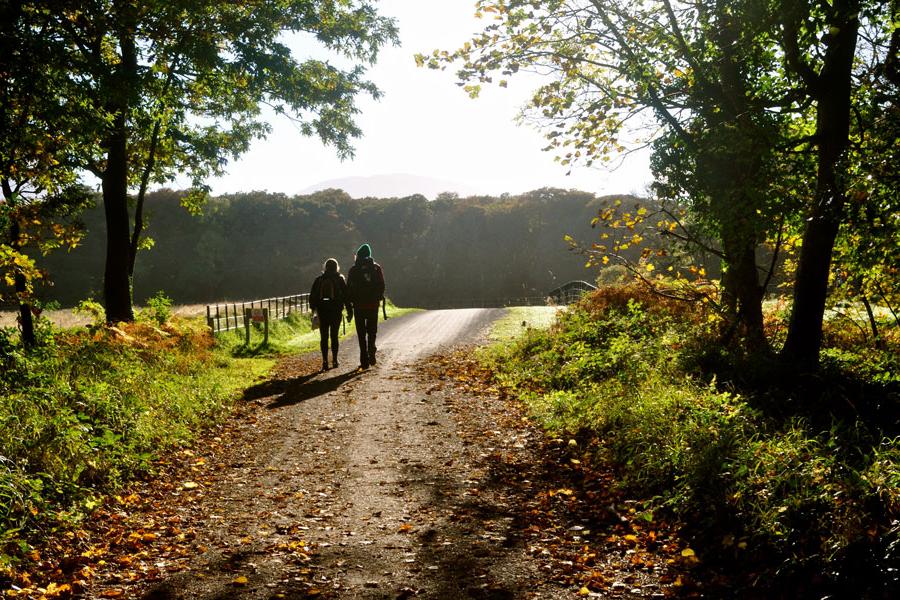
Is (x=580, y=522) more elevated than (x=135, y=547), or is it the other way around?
(x=135, y=547)

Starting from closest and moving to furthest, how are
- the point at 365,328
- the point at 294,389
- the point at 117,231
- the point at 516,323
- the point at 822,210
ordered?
the point at 822,210
the point at 294,389
the point at 365,328
the point at 117,231
the point at 516,323

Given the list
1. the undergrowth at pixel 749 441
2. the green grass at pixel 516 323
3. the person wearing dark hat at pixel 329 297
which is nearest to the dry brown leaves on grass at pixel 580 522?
the undergrowth at pixel 749 441

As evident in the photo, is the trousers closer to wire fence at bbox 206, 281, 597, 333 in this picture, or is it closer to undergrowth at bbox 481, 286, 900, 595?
undergrowth at bbox 481, 286, 900, 595

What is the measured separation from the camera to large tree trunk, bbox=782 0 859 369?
7121mm

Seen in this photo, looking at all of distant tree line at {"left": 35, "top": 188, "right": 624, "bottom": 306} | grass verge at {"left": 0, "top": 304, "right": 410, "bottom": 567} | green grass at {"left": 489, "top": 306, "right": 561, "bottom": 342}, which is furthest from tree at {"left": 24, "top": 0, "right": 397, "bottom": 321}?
distant tree line at {"left": 35, "top": 188, "right": 624, "bottom": 306}

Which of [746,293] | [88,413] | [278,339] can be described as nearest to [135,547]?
[88,413]

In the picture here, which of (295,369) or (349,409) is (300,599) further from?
(295,369)

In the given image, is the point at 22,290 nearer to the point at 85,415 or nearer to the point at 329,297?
the point at 85,415

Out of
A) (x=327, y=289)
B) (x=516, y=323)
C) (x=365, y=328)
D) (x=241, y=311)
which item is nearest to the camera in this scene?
(x=327, y=289)

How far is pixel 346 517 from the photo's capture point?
206 inches

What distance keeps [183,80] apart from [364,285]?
Answer: 4881mm

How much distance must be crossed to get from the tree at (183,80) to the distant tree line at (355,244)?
42.1m

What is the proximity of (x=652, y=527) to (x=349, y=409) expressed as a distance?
5312 millimetres

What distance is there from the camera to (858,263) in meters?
8.02
